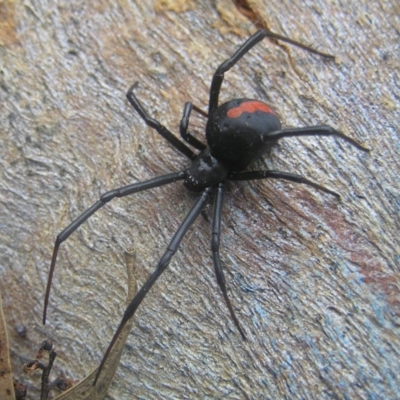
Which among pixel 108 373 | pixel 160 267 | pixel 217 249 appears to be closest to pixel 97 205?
pixel 160 267

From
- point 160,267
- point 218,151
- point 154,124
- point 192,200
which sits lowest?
point 160,267

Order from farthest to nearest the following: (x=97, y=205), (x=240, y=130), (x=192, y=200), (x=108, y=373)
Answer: (x=192, y=200)
(x=240, y=130)
(x=97, y=205)
(x=108, y=373)

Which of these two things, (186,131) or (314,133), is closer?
(314,133)

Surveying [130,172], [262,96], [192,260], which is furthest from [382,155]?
[130,172]

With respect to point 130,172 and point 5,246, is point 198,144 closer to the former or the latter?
point 130,172

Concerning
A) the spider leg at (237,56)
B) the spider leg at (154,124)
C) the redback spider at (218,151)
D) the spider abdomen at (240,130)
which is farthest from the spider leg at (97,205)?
the spider leg at (237,56)

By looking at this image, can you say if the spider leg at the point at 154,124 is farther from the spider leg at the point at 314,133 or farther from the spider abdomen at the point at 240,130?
the spider leg at the point at 314,133

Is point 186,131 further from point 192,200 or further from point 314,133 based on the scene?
point 314,133
